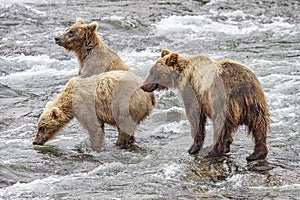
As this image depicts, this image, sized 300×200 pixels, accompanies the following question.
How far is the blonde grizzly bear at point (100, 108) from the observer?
819 centimetres

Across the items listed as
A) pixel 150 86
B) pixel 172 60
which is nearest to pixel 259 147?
pixel 172 60

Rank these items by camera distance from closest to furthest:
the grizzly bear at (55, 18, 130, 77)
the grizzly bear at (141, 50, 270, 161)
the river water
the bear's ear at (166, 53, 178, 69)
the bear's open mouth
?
the river water
the grizzly bear at (141, 50, 270, 161)
the bear's ear at (166, 53, 178, 69)
the bear's open mouth
the grizzly bear at (55, 18, 130, 77)

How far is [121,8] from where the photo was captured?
1878 centimetres

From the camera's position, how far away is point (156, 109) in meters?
10.3

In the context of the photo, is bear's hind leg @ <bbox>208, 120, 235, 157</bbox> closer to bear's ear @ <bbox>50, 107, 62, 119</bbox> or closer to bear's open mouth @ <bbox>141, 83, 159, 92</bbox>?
bear's open mouth @ <bbox>141, 83, 159, 92</bbox>

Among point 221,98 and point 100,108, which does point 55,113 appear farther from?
point 221,98

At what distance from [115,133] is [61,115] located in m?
1.09

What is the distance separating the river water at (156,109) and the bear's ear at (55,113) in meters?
0.41

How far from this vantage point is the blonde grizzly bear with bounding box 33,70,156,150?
819 centimetres

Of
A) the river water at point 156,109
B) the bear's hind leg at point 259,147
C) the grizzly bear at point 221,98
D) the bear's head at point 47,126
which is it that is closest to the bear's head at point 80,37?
the river water at point 156,109

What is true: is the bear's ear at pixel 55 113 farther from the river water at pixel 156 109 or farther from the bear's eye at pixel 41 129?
the river water at pixel 156 109

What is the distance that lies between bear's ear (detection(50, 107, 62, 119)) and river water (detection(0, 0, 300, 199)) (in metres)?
0.41

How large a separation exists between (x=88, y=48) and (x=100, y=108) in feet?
8.66

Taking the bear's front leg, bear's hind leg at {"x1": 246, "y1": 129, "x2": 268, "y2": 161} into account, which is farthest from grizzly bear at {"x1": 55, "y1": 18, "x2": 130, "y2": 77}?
bear's hind leg at {"x1": 246, "y1": 129, "x2": 268, "y2": 161}
